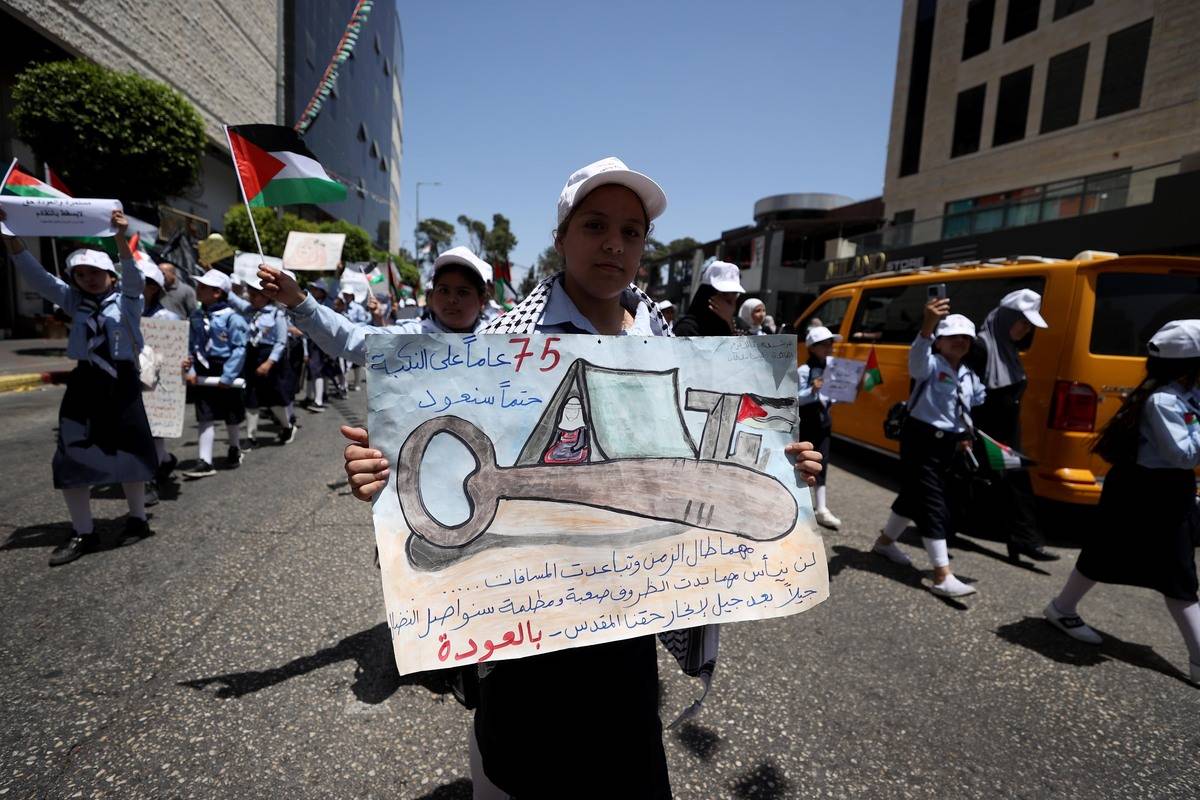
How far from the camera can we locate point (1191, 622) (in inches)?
111

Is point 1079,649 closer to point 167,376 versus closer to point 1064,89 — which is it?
point 167,376

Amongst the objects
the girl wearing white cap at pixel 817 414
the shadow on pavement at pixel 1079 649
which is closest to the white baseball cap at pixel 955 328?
the girl wearing white cap at pixel 817 414

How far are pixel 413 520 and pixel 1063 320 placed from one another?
5268 millimetres

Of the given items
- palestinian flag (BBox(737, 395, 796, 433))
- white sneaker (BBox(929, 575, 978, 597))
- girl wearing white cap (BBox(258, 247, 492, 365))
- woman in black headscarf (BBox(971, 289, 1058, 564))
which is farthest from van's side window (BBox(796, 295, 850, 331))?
palestinian flag (BBox(737, 395, 796, 433))

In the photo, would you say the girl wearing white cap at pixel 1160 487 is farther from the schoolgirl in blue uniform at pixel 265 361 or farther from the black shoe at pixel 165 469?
the schoolgirl in blue uniform at pixel 265 361

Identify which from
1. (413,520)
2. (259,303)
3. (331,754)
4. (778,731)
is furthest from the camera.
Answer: (259,303)

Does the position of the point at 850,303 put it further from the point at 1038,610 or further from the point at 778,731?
the point at 778,731

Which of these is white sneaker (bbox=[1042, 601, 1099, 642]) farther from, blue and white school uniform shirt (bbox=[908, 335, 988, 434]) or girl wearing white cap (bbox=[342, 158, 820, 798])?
girl wearing white cap (bbox=[342, 158, 820, 798])

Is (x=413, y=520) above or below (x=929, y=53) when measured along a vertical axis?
below

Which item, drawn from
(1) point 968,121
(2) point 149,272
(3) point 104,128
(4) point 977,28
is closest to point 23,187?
(2) point 149,272

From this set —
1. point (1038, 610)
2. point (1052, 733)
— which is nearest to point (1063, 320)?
point (1038, 610)

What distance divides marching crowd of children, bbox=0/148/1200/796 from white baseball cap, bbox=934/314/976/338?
0.04ft

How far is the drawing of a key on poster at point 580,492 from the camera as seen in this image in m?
1.24

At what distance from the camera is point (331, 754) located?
6.86 ft
